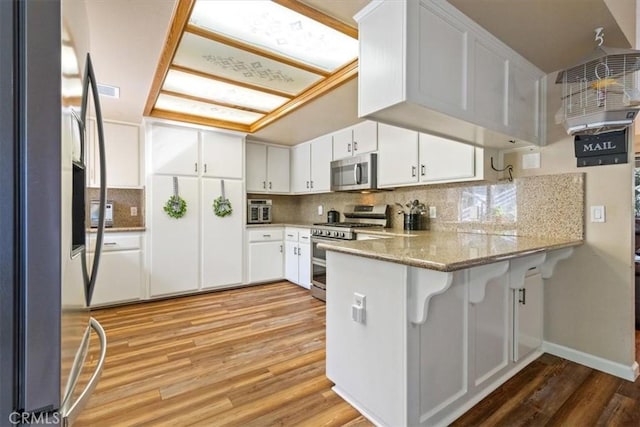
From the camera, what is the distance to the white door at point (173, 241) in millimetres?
3604

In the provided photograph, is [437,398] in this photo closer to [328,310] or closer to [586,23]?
[328,310]

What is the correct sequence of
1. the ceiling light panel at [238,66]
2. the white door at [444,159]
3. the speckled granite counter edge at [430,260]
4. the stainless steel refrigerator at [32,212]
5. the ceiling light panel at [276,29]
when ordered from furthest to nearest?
the white door at [444,159] < the ceiling light panel at [238,66] < the ceiling light panel at [276,29] < the speckled granite counter edge at [430,260] < the stainless steel refrigerator at [32,212]

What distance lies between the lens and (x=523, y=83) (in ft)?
7.11

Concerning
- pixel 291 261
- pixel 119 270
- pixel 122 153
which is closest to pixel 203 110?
pixel 122 153

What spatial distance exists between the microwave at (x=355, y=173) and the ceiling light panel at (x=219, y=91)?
1084 millimetres

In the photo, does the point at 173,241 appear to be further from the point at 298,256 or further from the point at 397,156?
the point at 397,156

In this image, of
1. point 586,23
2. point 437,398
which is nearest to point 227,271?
point 437,398

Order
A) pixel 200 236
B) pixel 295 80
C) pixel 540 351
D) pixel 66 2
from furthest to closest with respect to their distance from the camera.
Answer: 1. pixel 200 236
2. pixel 295 80
3. pixel 540 351
4. pixel 66 2

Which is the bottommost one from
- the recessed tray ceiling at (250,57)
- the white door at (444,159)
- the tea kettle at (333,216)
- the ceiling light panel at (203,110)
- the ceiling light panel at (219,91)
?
the tea kettle at (333,216)

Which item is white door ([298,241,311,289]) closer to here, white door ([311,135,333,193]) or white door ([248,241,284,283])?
white door ([248,241,284,283])

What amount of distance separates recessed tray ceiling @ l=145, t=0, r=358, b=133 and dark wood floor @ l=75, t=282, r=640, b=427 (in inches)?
83.7

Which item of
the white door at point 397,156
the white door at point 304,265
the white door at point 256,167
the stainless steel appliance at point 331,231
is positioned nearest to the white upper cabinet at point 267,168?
the white door at point 256,167

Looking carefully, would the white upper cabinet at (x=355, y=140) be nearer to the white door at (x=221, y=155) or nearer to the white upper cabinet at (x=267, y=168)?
the white upper cabinet at (x=267, y=168)

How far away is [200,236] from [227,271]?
61 centimetres
